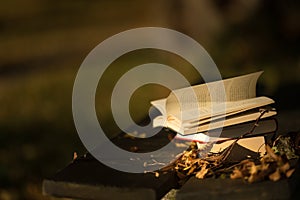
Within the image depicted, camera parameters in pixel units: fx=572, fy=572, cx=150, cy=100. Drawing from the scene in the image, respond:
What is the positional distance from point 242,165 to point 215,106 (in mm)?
229

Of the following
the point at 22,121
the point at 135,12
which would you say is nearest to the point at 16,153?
the point at 22,121

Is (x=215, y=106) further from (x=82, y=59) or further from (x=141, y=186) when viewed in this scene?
(x=82, y=59)

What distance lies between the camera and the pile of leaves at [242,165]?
137 centimetres

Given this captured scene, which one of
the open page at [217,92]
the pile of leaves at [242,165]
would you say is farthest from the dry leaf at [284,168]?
the open page at [217,92]

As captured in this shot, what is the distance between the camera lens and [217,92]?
1669 mm

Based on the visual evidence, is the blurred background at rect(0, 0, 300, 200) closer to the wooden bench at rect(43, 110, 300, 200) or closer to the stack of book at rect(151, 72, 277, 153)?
the stack of book at rect(151, 72, 277, 153)

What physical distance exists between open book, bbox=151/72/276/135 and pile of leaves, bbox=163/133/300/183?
80 mm

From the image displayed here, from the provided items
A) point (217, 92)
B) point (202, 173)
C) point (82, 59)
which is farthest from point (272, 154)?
point (82, 59)

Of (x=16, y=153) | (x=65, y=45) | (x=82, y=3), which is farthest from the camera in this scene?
(x=82, y=3)

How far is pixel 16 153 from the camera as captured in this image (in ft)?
11.0

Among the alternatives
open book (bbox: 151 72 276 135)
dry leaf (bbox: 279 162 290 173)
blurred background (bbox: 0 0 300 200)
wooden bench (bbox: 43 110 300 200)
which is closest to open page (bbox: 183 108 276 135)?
open book (bbox: 151 72 276 135)

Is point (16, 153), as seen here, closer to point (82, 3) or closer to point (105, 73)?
point (105, 73)

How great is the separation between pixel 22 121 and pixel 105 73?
129cm

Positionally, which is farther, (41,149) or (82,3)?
(82,3)
